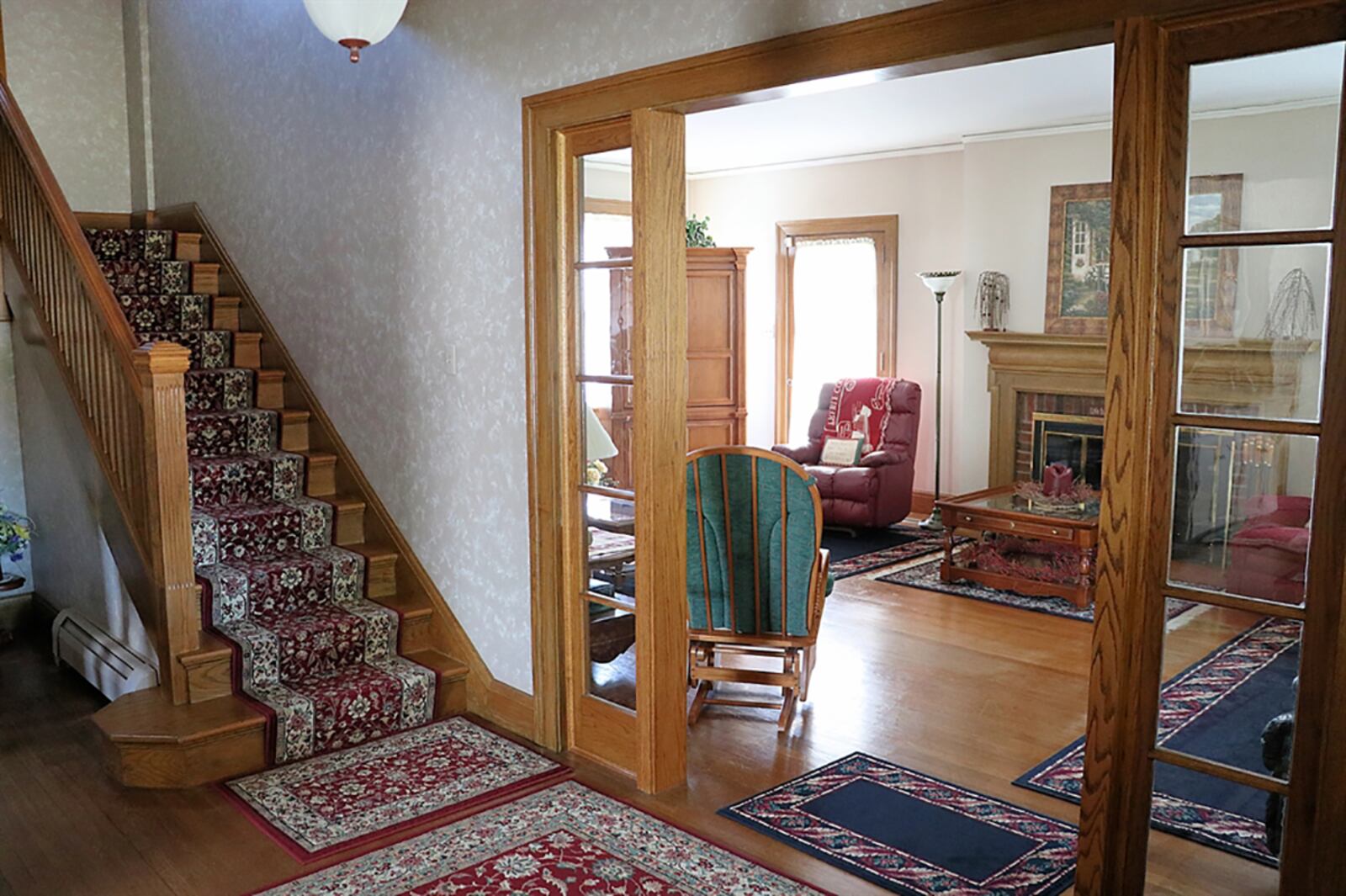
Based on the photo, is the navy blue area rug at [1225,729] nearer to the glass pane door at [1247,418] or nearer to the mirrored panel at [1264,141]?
the glass pane door at [1247,418]

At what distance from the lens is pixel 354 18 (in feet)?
10.1

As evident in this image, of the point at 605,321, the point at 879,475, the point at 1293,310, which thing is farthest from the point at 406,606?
the point at 879,475

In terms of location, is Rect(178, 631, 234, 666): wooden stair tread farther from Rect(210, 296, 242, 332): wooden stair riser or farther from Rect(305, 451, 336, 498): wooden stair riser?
Rect(210, 296, 242, 332): wooden stair riser

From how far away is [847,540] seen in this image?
7.92 metres

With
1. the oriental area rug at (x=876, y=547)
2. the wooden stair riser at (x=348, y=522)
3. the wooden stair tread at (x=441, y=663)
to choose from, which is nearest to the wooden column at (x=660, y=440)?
the wooden stair tread at (x=441, y=663)

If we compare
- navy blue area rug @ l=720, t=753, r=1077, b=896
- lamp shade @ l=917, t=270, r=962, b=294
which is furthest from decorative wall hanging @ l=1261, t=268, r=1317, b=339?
lamp shade @ l=917, t=270, r=962, b=294

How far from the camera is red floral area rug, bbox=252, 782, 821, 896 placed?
121 inches

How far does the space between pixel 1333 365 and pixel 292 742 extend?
3346mm

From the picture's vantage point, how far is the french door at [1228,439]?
2.28 metres

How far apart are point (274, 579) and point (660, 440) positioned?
1.87 m

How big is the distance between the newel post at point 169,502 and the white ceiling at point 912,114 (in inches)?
65.4

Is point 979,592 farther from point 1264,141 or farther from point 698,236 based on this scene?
point 1264,141

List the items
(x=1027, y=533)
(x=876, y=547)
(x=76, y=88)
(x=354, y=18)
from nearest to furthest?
(x=354, y=18), (x=1027, y=533), (x=76, y=88), (x=876, y=547)

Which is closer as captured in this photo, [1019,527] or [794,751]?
[794,751]
